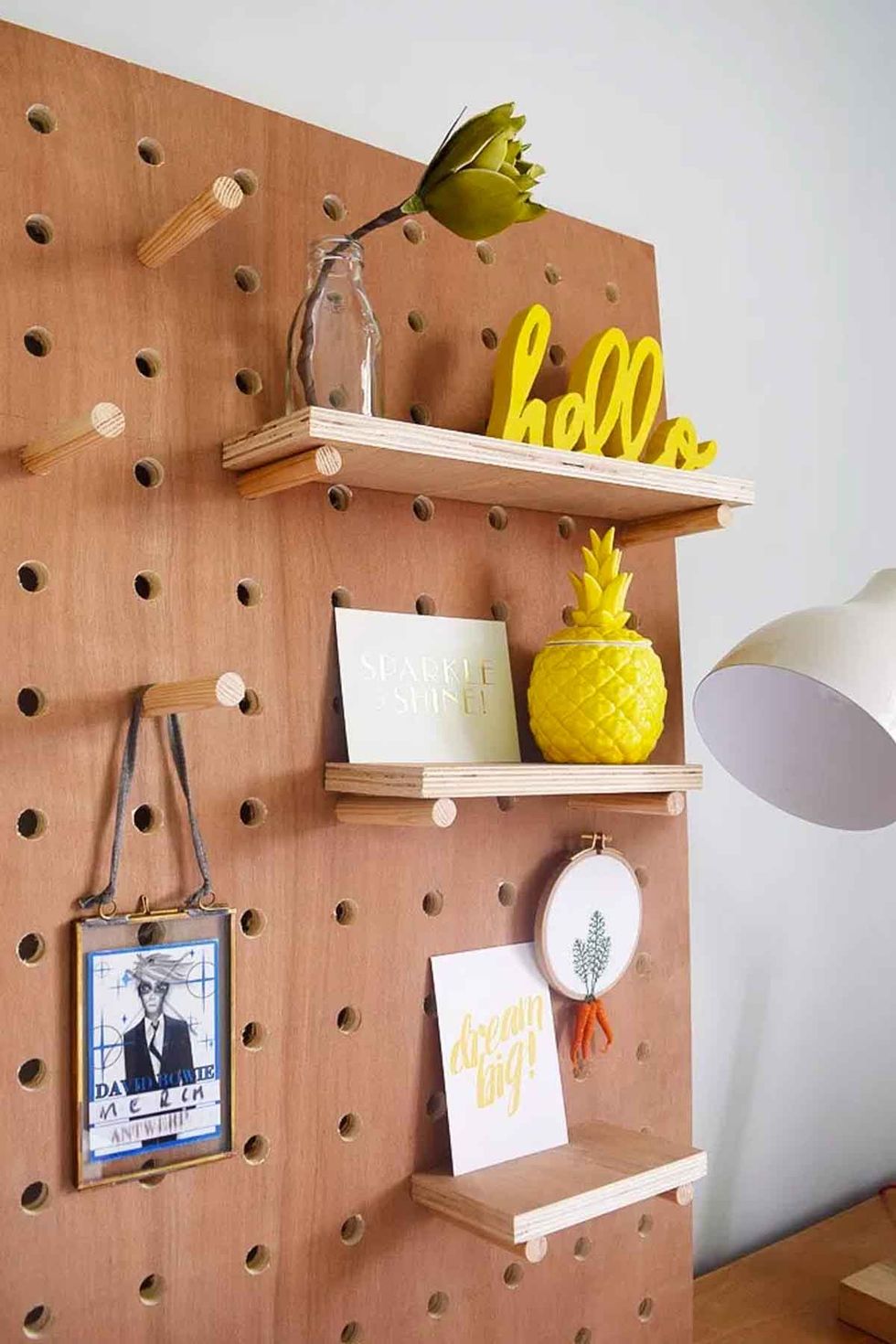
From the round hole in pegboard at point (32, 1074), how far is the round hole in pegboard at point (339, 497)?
0.47 meters

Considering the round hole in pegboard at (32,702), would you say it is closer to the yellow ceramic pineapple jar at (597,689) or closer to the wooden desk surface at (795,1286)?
the yellow ceramic pineapple jar at (597,689)

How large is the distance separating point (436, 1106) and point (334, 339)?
0.64m

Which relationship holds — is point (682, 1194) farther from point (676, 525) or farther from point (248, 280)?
point (248, 280)

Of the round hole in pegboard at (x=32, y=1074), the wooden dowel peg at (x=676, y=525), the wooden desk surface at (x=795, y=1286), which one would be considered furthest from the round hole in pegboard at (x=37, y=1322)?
the wooden dowel peg at (x=676, y=525)

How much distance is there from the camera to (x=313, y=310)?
0.98 meters

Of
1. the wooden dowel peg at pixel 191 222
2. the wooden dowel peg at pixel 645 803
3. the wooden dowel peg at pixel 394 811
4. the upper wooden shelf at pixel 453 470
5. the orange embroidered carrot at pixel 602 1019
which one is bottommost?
the orange embroidered carrot at pixel 602 1019

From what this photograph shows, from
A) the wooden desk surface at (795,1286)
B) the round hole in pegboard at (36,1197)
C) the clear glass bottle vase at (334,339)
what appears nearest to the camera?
the round hole in pegboard at (36,1197)

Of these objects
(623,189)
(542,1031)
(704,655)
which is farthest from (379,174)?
(542,1031)

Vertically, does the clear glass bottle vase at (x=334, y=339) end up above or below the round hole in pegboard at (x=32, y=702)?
above

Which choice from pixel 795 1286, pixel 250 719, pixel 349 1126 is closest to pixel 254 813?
pixel 250 719

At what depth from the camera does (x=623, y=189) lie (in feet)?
4.57

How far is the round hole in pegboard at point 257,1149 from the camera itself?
98 cm

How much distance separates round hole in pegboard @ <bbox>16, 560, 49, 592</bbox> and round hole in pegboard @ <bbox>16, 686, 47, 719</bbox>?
0.23 ft

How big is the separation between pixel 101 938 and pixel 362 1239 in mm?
350
